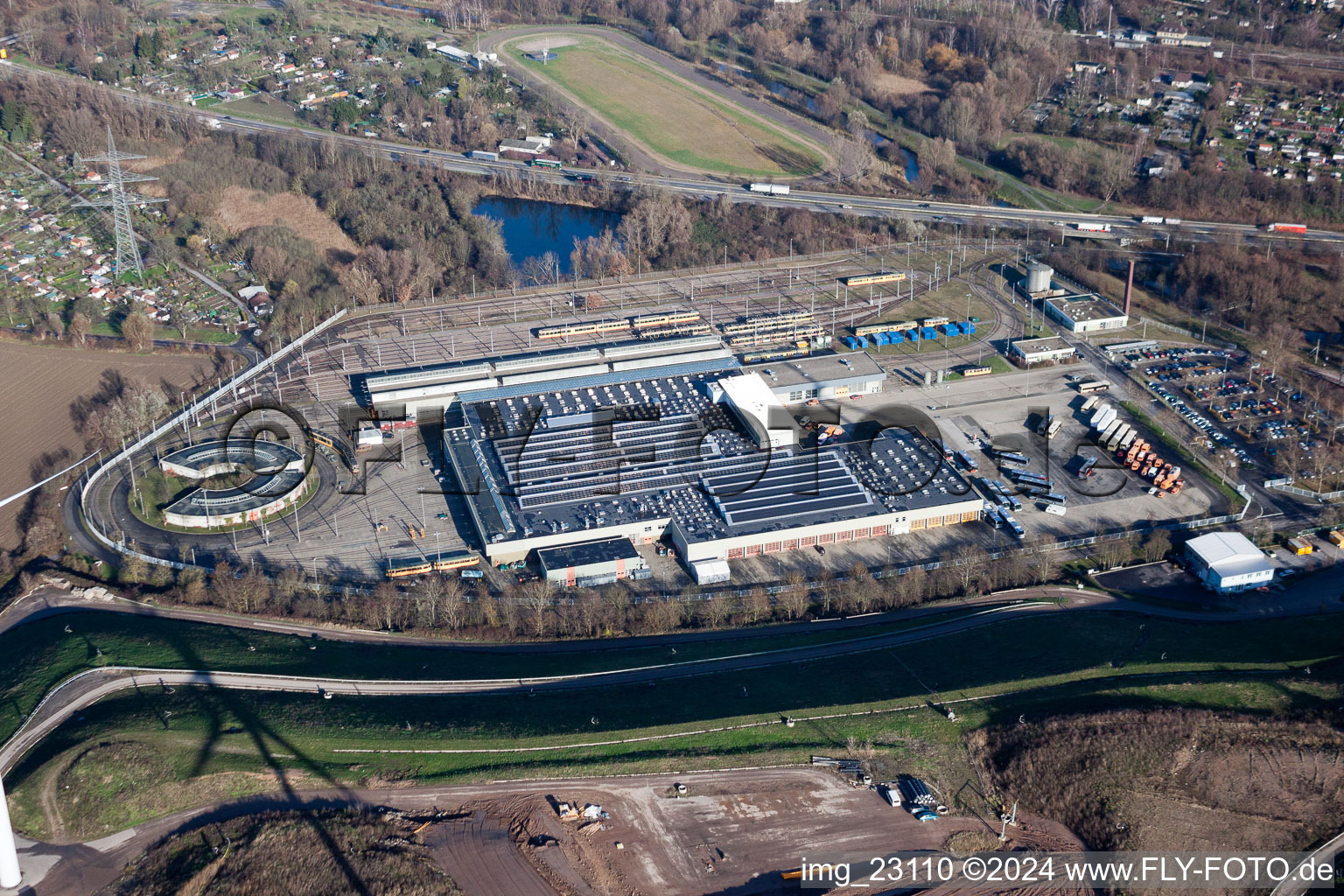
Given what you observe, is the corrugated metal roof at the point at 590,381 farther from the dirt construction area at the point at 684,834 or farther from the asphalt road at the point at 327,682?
the dirt construction area at the point at 684,834

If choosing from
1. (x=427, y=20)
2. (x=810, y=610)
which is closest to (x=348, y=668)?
(x=810, y=610)

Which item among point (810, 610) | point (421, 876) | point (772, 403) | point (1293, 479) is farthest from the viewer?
point (772, 403)

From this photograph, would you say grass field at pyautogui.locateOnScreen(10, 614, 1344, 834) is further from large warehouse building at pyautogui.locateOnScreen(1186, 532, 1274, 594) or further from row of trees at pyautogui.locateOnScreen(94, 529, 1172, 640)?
large warehouse building at pyautogui.locateOnScreen(1186, 532, 1274, 594)

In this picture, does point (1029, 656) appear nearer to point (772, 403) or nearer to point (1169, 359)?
point (772, 403)

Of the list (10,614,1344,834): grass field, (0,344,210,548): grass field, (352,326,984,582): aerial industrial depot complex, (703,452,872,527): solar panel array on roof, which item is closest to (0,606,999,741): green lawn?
(10,614,1344,834): grass field

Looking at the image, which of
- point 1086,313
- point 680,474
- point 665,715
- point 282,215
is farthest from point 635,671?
point 282,215
